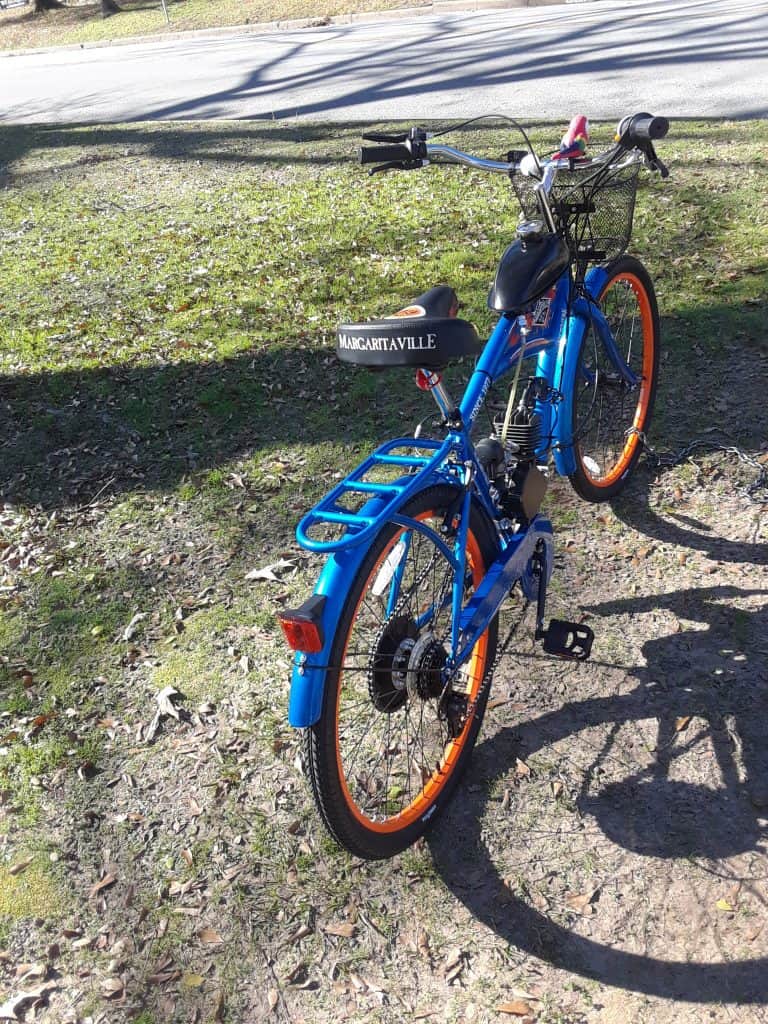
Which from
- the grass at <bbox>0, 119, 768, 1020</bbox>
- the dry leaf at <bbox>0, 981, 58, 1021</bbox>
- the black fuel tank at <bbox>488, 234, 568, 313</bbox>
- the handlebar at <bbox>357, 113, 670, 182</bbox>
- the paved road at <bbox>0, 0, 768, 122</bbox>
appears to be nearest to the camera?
the dry leaf at <bbox>0, 981, 58, 1021</bbox>

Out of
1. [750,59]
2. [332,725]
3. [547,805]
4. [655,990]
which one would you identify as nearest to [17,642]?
[332,725]

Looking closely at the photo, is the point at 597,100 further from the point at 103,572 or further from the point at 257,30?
the point at 257,30

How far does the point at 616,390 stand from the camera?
4.07 metres

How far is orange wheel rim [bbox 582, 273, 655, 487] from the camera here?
160 inches

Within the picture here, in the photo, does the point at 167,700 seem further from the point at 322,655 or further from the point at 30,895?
the point at 322,655

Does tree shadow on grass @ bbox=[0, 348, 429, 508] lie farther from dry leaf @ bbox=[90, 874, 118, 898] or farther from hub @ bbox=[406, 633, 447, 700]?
dry leaf @ bbox=[90, 874, 118, 898]

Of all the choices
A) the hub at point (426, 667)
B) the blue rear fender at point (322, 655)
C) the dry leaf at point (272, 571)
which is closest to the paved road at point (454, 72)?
the dry leaf at point (272, 571)

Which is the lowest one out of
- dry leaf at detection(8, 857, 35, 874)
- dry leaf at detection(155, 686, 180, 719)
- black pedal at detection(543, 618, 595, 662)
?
dry leaf at detection(8, 857, 35, 874)

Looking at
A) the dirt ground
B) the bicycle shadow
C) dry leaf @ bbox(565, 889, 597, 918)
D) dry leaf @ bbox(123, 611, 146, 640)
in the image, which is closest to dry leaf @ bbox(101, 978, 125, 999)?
the dirt ground

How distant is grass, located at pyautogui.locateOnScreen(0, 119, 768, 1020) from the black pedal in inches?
16.4

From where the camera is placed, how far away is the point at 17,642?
3801mm

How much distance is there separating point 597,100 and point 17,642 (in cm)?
904

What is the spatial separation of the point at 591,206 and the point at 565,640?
5.44 ft

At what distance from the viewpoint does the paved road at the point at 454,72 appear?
10.2 metres
